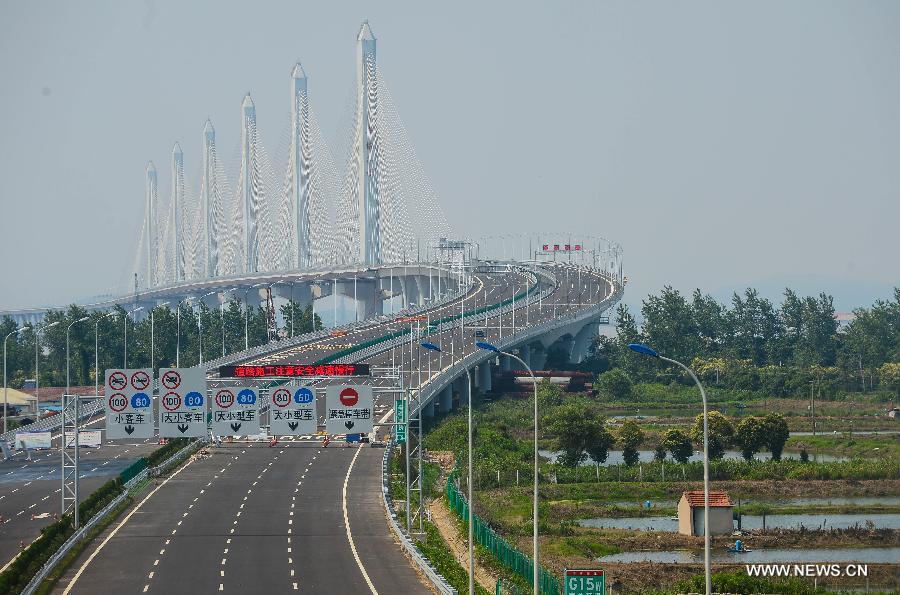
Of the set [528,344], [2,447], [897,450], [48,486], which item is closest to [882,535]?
[897,450]

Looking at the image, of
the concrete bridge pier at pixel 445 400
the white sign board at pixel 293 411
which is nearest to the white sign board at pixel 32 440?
the white sign board at pixel 293 411

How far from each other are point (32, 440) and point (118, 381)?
3796 centimetres

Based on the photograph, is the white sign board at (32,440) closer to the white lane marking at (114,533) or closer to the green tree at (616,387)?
the white lane marking at (114,533)

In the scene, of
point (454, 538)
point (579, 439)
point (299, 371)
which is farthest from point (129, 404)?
point (579, 439)

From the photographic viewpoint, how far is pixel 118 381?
82250 millimetres

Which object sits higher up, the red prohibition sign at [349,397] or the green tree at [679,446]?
the red prohibition sign at [349,397]

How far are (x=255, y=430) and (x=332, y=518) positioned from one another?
6440 mm

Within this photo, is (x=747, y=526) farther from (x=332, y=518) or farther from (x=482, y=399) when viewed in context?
(x=482, y=399)

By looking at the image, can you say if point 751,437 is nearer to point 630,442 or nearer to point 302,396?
point 630,442

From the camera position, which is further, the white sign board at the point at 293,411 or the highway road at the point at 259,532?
the white sign board at the point at 293,411

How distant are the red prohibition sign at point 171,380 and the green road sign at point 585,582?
119 feet

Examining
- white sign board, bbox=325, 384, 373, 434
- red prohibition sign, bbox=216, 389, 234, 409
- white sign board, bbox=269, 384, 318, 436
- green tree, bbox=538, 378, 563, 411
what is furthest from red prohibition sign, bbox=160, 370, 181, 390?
green tree, bbox=538, 378, 563, 411

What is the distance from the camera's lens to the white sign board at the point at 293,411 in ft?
276

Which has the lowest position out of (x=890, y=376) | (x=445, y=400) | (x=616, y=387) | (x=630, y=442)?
(x=630, y=442)
